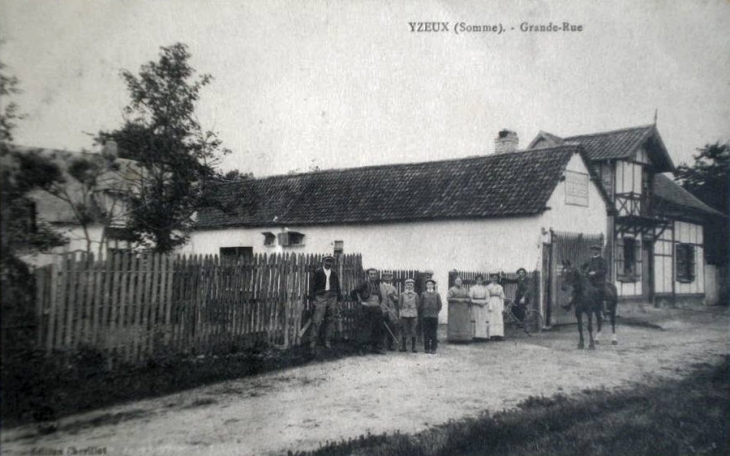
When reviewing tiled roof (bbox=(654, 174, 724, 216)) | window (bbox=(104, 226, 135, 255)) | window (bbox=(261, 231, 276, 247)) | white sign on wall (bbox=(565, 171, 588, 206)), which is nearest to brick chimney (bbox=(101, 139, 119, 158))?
window (bbox=(104, 226, 135, 255))

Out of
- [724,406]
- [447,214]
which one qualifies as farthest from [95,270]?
[447,214]

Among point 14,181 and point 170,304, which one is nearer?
point 14,181

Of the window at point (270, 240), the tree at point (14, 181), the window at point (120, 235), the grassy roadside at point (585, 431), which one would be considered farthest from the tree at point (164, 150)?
the window at point (270, 240)

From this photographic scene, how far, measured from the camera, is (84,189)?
6824mm

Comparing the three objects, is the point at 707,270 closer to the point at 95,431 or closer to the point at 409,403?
the point at 409,403

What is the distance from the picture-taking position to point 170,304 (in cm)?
795

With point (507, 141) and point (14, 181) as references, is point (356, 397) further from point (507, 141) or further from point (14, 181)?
point (507, 141)

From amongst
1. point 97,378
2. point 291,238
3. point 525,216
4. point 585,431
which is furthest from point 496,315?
point 291,238

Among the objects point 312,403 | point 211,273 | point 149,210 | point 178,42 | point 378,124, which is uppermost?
point 178,42

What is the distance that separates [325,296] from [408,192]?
9.25 meters

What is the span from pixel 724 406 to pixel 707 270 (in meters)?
13.5

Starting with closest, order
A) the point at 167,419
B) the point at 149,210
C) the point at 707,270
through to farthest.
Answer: the point at 167,419
the point at 149,210
the point at 707,270

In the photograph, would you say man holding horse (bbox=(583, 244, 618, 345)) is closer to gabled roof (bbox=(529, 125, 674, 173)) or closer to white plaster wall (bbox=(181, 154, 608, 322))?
white plaster wall (bbox=(181, 154, 608, 322))

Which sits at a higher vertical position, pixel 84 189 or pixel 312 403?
pixel 84 189
